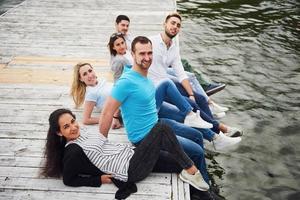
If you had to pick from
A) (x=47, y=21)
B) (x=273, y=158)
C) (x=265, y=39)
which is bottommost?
(x=273, y=158)

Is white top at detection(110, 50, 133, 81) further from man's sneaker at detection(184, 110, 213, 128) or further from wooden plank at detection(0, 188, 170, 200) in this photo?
wooden plank at detection(0, 188, 170, 200)

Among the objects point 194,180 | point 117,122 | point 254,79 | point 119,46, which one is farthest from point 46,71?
point 254,79

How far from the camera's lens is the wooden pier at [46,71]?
16.3 feet

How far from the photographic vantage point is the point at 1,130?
6371 millimetres

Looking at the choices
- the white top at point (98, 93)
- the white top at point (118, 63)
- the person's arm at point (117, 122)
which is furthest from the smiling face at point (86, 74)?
the white top at point (118, 63)

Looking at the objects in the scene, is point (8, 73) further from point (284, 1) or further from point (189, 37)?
point (284, 1)

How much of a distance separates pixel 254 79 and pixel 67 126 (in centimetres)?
757

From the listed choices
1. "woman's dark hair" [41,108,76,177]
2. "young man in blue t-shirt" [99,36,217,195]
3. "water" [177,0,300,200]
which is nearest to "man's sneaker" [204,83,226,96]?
"water" [177,0,300,200]

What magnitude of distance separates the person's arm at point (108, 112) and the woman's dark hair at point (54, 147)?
0.44 m

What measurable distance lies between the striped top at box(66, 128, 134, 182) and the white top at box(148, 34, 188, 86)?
2146 mm

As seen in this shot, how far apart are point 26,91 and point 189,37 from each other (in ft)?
25.3

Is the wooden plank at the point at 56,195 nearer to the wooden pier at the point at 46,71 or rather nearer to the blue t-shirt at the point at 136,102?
the wooden pier at the point at 46,71

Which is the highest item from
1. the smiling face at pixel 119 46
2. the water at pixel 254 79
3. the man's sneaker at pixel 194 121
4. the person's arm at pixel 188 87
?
the smiling face at pixel 119 46

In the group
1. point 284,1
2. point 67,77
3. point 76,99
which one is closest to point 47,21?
point 67,77
